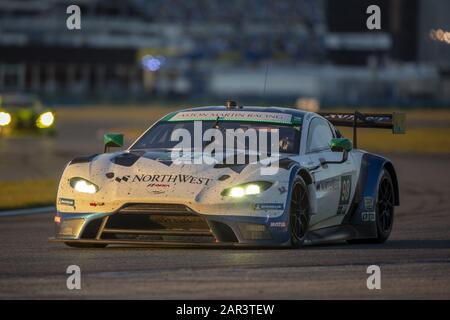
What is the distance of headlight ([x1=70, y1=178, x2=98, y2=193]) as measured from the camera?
35.0 feet

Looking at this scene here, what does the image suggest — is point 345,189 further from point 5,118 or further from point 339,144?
point 5,118

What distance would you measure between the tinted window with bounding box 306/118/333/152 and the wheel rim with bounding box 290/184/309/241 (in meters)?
0.76

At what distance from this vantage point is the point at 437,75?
324 ft

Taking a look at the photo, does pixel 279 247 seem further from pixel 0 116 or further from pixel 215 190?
pixel 0 116

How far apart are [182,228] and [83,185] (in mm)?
936

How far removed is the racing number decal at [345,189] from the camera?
11992 mm

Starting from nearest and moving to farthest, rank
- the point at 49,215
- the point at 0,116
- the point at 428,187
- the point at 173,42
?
the point at 49,215 → the point at 428,187 → the point at 0,116 → the point at 173,42

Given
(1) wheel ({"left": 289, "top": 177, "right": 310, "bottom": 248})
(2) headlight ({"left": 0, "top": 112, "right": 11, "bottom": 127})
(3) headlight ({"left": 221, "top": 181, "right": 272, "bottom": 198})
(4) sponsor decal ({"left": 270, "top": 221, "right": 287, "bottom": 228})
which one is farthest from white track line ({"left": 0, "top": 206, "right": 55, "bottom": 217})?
(2) headlight ({"left": 0, "top": 112, "right": 11, "bottom": 127})

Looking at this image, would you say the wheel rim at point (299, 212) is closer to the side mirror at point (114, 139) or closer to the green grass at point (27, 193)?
the side mirror at point (114, 139)

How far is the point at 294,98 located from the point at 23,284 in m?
80.2

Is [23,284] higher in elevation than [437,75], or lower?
lower

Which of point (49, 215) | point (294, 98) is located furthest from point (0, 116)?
point (294, 98)

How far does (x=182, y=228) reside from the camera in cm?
1045

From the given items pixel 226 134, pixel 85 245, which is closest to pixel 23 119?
pixel 226 134
